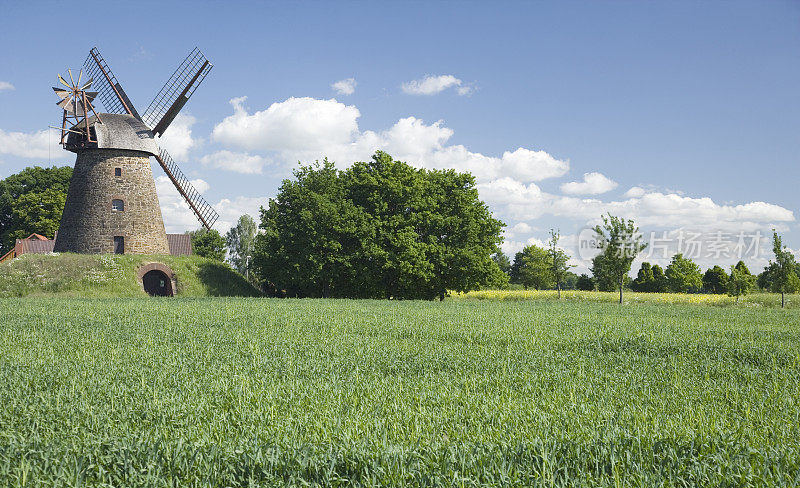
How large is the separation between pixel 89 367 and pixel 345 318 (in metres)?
10.9

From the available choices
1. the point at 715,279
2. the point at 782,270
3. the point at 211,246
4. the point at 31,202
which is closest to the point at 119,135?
the point at 31,202

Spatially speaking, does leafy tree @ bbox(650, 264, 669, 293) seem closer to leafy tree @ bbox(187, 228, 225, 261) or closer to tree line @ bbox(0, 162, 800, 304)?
tree line @ bbox(0, 162, 800, 304)

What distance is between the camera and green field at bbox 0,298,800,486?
459cm

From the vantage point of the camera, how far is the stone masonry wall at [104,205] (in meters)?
40.7

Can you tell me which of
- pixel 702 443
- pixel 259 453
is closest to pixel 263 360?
pixel 259 453

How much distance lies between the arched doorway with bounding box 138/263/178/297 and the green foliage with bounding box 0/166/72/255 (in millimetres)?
32830

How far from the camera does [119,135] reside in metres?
41.3

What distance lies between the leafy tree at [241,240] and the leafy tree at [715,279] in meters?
73.7

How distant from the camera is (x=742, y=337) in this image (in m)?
16.1

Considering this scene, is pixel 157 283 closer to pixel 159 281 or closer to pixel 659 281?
pixel 159 281

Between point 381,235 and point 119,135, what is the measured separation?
22.0 meters

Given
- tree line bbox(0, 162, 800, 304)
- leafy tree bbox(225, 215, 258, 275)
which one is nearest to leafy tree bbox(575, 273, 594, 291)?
tree line bbox(0, 162, 800, 304)

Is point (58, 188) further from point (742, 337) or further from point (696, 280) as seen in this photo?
point (696, 280)

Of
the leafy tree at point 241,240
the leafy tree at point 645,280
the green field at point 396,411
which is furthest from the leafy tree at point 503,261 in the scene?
the green field at point 396,411
